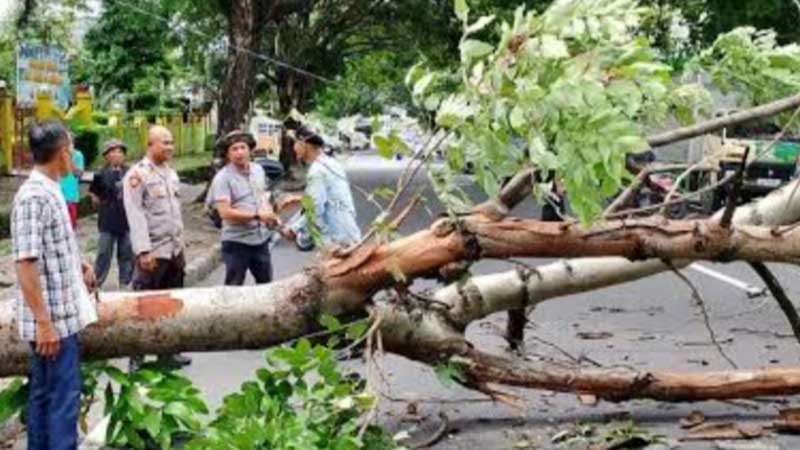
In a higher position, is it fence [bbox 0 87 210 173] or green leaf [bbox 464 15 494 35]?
green leaf [bbox 464 15 494 35]

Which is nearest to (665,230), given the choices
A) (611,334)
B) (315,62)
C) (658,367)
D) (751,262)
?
(751,262)

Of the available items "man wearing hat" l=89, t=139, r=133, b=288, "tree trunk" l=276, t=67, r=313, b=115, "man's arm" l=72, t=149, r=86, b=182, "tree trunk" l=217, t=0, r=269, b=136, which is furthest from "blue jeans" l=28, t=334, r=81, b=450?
"tree trunk" l=276, t=67, r=313, b=115

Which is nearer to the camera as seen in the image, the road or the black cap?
the road

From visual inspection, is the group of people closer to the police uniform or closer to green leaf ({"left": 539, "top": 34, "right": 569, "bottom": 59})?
the police uniform

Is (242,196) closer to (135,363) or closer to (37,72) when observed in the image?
(135,363)

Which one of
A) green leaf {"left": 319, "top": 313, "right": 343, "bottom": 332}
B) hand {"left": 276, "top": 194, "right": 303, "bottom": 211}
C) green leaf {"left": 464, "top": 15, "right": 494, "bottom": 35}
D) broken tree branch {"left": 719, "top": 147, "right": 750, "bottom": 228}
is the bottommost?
green leaf {"left": 319, "top": 313, "right": 343, "bottom": 332}

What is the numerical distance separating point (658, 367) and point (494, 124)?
3.65 meters

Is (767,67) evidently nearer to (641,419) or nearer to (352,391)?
(641,419)

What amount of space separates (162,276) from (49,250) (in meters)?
2.98

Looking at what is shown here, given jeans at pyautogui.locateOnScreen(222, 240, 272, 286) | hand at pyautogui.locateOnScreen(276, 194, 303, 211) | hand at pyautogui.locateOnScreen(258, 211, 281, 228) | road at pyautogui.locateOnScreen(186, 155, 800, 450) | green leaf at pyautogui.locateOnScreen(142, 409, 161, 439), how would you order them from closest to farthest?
1. green leaf at pyautogui.locateOnScreen(142, 409, 161, 439)
2. road at pyautogui.locateOnScreen(186, 155, 800, 450)
3. hand at pyautogui.locateOnScreen(276, 194, 303, 211)
4. hand at pyautogui.locateOnScreen(258, 211, 281, 228)
5. jeans at pyautogui.locateOnScreen(222, 240, 272, 286)

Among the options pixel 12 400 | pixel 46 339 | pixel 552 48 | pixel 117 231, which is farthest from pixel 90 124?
pixel 552 48

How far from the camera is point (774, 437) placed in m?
6.10

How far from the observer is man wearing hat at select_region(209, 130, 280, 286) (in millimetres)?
8383

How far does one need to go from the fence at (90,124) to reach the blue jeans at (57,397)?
7307mm
